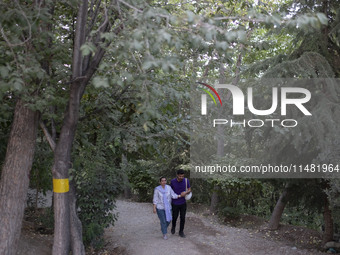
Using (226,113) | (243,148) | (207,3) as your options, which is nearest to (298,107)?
(226,113)

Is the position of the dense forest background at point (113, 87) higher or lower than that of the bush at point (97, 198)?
higher

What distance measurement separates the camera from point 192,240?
29.4 feet

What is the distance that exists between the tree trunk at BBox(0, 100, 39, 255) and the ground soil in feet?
5.34

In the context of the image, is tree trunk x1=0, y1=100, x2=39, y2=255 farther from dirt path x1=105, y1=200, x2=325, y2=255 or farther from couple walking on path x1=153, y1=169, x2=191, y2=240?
couple walking on path x1=153, y1=169, x2=191, y2=240

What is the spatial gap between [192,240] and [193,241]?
0.08m

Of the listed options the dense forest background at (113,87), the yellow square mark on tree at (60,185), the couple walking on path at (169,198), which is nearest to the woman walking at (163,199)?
the couple walking on path at (169,198)

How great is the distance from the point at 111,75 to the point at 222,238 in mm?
5912

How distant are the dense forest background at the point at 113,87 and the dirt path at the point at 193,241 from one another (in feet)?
3.67

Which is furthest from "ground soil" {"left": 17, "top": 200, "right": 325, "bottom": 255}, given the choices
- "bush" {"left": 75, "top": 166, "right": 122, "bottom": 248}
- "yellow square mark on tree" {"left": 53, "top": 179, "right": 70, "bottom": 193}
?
"yellow square mark on tree" {"left": 53, "top": 179, "right": 70, "bottom": 193}

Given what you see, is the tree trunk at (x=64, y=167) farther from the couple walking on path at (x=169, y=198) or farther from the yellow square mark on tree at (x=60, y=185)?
the couple walking on path at (x=169, y=198)

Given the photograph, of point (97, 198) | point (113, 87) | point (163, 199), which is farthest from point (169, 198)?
point (113, 87)

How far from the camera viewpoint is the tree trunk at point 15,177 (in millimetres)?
5855

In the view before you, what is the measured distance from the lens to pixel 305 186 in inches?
373

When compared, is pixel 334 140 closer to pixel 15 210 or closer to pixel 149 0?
pixel 149 0
